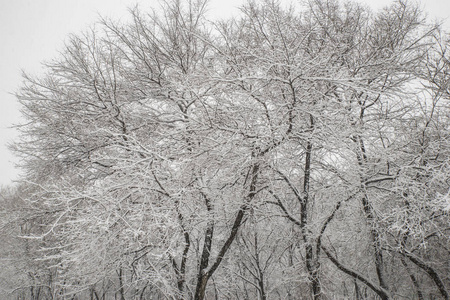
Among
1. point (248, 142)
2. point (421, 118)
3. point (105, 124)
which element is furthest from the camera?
point (105, 124)

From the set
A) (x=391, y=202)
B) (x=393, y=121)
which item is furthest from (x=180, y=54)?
(x=391, y=202)

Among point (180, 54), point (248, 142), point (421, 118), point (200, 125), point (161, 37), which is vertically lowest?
point (248, 142)

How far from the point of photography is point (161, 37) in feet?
20.4

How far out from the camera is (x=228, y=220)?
5133 mm

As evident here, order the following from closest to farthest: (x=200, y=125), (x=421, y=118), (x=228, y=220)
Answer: (x=200, y=125), (x=228, y=220), (x=421, y=118)

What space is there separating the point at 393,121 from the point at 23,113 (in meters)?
8.65

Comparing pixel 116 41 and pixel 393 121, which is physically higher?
pixel 116 41

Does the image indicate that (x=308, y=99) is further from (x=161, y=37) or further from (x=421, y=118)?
(x=161, y=37)

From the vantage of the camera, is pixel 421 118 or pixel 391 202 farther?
pixel 391 202

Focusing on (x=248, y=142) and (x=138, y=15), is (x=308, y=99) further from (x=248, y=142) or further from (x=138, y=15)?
(x=138, y=15)

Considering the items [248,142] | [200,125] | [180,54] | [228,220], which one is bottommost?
[228,220]

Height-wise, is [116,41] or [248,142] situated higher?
[116,41]

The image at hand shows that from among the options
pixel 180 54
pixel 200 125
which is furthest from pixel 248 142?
pixel 180 54

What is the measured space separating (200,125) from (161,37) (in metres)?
3.17
